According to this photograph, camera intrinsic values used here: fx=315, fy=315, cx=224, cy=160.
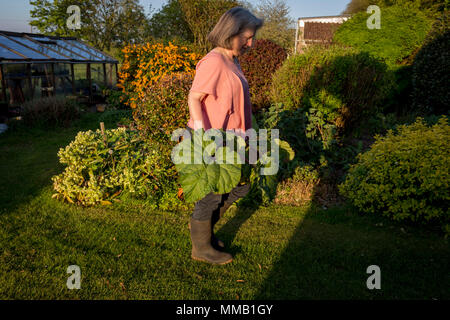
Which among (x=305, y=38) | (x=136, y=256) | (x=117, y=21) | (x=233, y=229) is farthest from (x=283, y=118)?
(x=117, y=21)

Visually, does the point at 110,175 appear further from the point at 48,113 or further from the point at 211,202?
the point at 48,113

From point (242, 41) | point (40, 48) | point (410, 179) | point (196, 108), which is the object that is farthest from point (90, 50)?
point (410, 179)

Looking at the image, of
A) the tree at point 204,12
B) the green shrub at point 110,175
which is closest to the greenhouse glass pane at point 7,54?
the green shrub at point 110,175

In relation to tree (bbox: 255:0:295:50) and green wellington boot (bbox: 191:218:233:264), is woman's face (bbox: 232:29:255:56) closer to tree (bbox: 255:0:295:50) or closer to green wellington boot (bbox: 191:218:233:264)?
green wellington boot (bbox: 191:218:233:264)

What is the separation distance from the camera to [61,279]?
2.74m

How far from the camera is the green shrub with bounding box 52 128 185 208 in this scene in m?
4.27

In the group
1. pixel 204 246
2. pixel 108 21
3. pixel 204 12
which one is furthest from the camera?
pixel 108 21

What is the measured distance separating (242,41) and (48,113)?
26.7 feet

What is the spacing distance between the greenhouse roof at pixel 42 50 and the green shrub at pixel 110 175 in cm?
732

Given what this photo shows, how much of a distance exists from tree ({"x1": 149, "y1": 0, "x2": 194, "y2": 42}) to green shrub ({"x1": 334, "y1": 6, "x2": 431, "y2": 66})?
988cm

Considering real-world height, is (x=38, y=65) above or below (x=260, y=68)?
above

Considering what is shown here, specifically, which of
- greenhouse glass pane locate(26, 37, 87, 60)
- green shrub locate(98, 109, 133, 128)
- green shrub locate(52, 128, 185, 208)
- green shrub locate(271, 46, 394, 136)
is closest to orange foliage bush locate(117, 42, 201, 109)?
green shrub locate(98, 109, 133, 128)

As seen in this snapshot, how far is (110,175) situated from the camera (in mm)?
4449

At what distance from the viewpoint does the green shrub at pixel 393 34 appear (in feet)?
37.5
